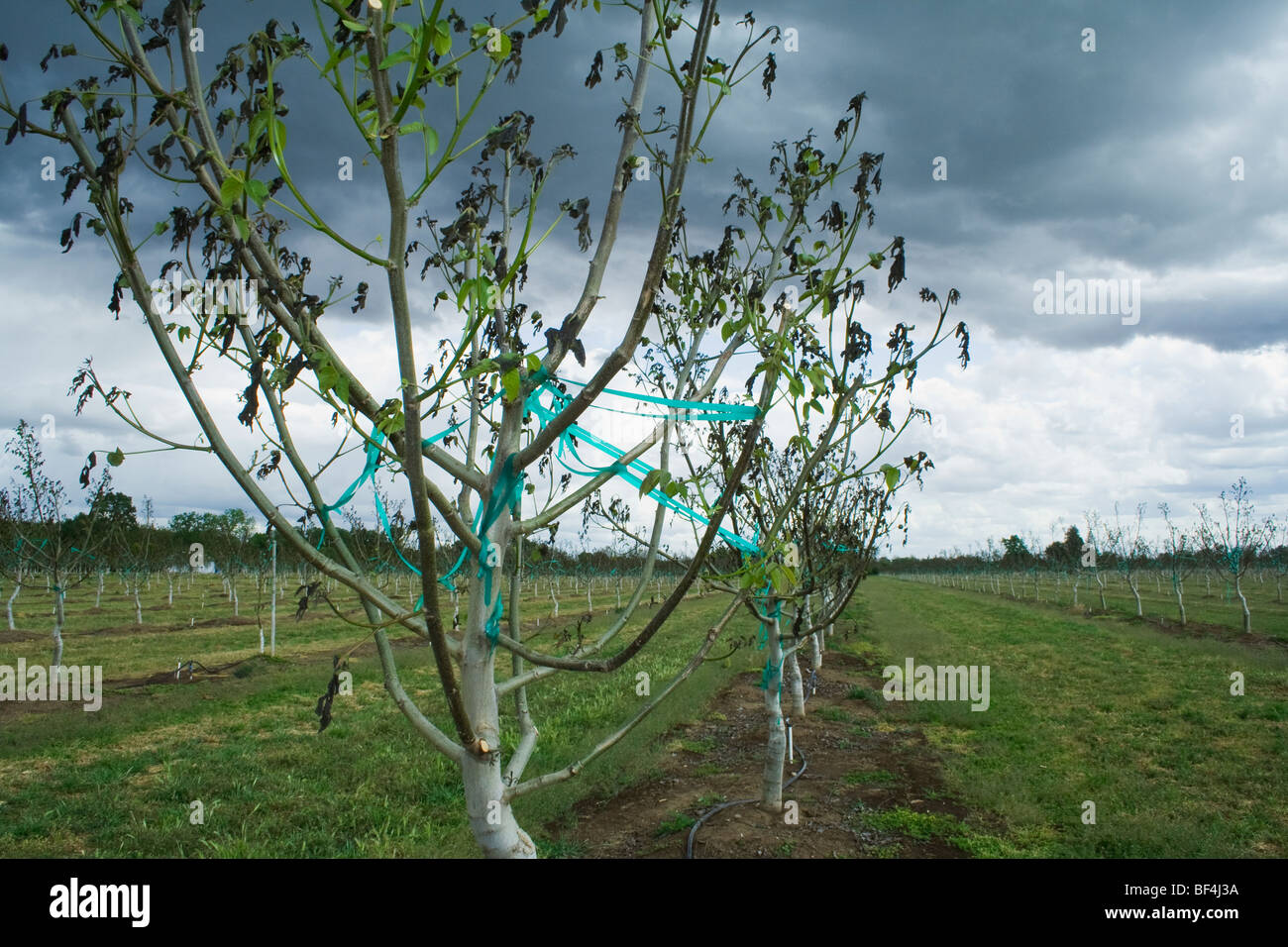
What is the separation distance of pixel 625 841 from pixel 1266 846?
261 inches

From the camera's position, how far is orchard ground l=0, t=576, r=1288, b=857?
7.82 metres

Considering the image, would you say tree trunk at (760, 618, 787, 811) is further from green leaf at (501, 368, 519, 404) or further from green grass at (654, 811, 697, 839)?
green leaf at (501, 368, 519, 404)

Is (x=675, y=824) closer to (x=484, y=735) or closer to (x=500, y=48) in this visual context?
(x=484, y=735)

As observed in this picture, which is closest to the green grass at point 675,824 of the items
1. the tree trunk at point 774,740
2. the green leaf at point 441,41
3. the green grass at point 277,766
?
the tree trunk at point 774,740

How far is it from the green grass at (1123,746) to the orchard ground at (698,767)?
0.18 ft

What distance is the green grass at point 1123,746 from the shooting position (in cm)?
823

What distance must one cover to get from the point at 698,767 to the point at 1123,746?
693 cm

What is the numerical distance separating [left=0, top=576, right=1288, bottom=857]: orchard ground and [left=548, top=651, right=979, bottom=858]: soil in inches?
1.6

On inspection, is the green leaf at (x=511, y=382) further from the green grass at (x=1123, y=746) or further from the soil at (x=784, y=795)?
the green grass at (x=1123, y=746)

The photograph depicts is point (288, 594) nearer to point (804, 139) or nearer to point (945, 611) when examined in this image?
point (945, 611)

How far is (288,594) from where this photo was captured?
53.4 m

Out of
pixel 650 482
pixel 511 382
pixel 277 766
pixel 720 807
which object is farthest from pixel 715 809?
pixel 511 382

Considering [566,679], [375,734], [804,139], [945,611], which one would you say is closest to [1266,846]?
[804,139]

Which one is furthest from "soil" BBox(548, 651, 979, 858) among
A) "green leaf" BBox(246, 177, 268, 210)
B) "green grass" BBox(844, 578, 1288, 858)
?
"green leaf" BBox(246, 177, 268, 210)
